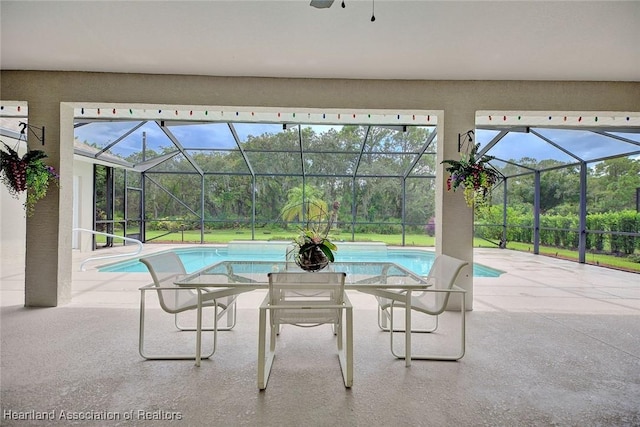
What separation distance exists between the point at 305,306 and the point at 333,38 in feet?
7.99

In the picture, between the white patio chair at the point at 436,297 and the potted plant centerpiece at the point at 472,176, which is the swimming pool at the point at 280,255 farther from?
the white patio chair at the point at 436,297

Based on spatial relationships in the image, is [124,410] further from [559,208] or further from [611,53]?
[559,208]

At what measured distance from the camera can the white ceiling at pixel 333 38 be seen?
2.89 meters

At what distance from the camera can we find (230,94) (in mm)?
4301

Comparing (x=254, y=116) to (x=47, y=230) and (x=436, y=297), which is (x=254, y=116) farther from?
(x=436, y=297)

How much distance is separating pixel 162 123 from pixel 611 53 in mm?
7371

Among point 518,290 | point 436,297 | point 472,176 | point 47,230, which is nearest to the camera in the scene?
point 436,297

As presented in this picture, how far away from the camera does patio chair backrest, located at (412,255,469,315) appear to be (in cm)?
287

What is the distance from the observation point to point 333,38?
3.35 metres

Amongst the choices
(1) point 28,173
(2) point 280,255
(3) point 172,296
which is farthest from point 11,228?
(3) point 172,296

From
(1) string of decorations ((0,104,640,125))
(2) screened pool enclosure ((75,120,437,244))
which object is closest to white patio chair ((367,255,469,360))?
(1) string of decorations ((0,104,640,125))

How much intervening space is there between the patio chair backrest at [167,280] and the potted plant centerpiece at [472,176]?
9.92ft

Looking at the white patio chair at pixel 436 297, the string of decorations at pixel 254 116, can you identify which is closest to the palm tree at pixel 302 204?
the string of decorations at pixel 254 116

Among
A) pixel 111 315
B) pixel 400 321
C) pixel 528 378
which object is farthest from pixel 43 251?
pixel 528 378
